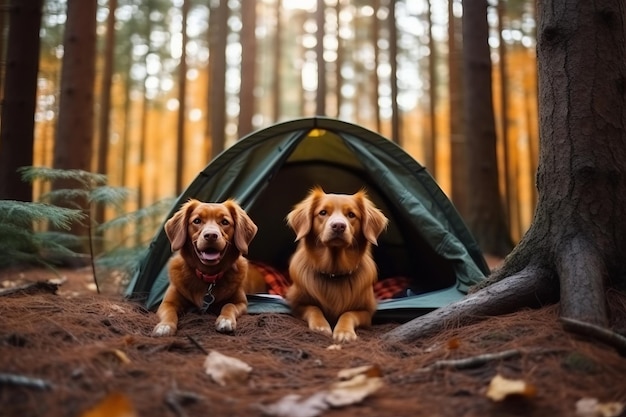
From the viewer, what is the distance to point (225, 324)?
3574mm

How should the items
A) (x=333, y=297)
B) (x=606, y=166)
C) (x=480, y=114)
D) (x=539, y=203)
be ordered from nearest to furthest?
(x=606, y=166) → (x=539, y=203) → (x=333, y=297) → (x=480, y=114)

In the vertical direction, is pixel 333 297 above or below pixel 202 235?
below

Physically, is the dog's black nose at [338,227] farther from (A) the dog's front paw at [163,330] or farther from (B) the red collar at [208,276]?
(A) the dog's front paw at [163,330]

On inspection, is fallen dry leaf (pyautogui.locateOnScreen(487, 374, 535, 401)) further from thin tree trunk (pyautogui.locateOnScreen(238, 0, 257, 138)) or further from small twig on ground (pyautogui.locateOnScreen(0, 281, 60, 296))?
thin tree trunk (pyautogui.locateOnScreen(238, 0, 257, 138))

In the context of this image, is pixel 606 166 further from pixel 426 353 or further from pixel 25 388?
pixel 25 388

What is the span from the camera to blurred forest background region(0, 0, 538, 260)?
7496 mm

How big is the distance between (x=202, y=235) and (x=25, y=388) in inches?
71.4

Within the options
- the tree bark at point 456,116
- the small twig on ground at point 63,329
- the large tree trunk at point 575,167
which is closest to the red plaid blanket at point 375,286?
the large tree trunk at point 575,167

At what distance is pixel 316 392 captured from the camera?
2.28 m

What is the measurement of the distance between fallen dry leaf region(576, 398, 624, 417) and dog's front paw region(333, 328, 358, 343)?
1.67 meters

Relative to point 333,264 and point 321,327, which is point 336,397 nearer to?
point 321,327

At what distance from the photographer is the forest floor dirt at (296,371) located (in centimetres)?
205

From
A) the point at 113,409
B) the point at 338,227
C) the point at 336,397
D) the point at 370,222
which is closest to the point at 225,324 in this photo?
the point at 338,227

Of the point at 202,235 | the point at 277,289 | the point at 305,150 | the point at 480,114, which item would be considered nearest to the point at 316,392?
the point at 202,235
